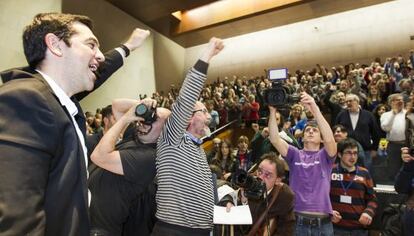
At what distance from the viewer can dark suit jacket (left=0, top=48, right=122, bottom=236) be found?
731mm

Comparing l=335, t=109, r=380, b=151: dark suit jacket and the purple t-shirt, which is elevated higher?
l=335, t=109, r=380, b=151: dark suit jacket

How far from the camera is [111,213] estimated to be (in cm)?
168

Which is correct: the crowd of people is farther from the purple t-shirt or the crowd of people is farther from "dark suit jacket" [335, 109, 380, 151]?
"dark suit jacket" [335, 109, 380, 151]

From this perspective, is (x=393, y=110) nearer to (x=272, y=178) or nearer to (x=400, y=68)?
(x=272, y=178)

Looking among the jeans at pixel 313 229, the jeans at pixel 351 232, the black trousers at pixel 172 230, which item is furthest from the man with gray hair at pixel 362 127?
the black trousers at pixel 172 230

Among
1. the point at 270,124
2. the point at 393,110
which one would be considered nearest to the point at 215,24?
the point at 393,110

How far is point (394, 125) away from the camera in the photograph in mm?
4172

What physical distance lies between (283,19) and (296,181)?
10217mm

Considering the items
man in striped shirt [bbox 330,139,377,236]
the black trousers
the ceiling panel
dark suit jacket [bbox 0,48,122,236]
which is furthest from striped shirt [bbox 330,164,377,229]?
the ceiling panel

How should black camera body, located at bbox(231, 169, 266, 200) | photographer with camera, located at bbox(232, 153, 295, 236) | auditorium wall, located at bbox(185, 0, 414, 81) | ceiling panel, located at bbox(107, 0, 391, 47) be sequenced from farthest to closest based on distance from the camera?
ceiling panel, located at bbox(107, 0, 391, 47) → auditorium wall, located at bbox(185, 0, 414, 81) → photographer with camera, located at bbox(232, 153, 295, 236) → black camera body, located at bbox(231, 169, 266, 200)

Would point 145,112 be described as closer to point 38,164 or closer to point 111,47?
point 38,164

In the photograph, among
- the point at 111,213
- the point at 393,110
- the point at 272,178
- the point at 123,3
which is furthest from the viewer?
the point at 123,3

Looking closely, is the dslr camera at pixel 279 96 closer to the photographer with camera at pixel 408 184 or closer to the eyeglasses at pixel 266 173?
the eyeglasses at pixel 266 173

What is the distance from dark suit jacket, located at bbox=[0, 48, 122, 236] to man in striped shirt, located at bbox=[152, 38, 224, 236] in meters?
0.80
